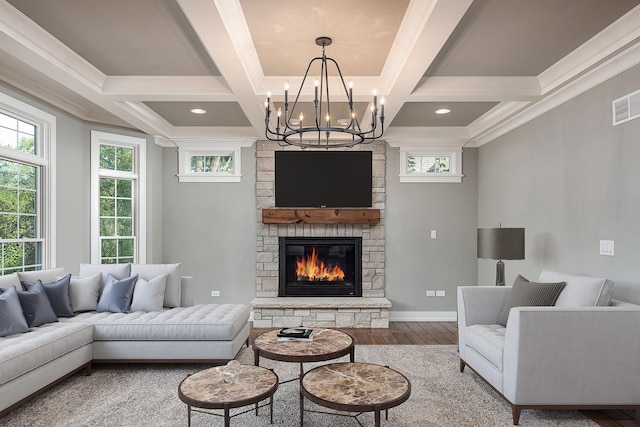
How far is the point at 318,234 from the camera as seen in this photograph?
6113 mm

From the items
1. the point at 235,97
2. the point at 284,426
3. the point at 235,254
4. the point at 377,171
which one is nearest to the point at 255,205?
the point at 235,254

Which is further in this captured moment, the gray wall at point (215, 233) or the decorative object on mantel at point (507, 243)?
the gray wall at point (215, 233)

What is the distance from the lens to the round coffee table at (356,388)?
2.23 meters

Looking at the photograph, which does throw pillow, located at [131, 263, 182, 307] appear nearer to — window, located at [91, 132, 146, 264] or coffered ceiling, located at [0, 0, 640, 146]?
window, located at [91, 132, 146, 264]

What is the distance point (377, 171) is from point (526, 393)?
12.6 ft

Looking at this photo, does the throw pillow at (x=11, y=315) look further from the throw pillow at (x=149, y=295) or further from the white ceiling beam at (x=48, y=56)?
the white ceiling beam at (x=48, y=56)

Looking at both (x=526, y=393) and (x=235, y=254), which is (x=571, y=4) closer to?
(x=526, y=393)

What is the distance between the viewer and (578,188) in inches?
153

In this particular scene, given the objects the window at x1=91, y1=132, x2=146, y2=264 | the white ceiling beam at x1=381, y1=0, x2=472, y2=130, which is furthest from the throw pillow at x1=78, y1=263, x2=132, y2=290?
the white ceiling beam at x1=381, y1=0, x2=472, y2=130

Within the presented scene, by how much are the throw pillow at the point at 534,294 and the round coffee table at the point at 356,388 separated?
1.41m

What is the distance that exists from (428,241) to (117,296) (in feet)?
13.2

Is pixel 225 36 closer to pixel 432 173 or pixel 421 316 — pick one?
pixel 432 173

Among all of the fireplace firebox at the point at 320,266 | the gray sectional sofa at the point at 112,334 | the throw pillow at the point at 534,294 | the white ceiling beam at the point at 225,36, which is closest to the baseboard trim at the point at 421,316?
the fireplace firebox at the point at 320,266

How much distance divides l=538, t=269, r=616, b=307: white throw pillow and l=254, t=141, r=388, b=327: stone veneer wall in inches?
117
